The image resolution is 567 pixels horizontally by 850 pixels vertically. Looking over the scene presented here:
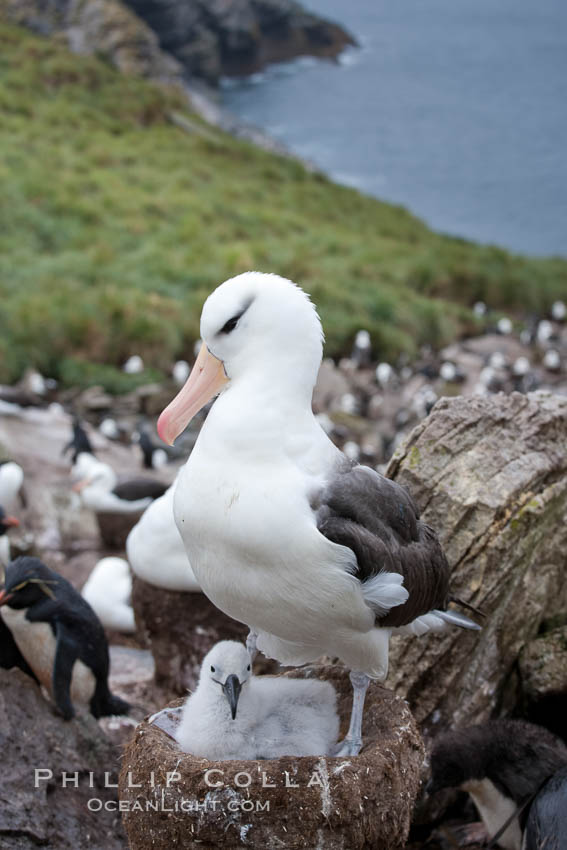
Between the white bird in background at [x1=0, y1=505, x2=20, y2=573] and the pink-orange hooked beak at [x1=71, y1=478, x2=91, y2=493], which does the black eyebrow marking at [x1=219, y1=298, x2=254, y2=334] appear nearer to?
the white bird in background at [x1=0, y1=505, x2=20, y2=573]

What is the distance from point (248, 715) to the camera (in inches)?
147

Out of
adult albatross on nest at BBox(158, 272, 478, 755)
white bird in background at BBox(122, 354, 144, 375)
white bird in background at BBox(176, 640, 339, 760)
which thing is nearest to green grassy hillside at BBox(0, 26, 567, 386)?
white bird in background at BBox(122, 354, 144, 375)

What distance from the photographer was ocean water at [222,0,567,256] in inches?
991

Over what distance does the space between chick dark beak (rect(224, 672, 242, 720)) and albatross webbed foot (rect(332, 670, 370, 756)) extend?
43 cm

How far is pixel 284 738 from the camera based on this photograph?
369cm

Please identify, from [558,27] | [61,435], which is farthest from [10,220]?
[558,27]

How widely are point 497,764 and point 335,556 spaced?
1548mm

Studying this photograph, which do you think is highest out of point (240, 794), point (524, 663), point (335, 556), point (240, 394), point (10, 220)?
point (240, 394)

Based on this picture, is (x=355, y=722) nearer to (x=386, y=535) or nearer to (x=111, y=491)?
(x=386, y=535)

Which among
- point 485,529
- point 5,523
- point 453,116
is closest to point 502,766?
point 485,529

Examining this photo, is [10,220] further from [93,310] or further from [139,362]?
[139,362]

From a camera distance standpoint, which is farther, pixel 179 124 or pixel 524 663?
pixel 179 124

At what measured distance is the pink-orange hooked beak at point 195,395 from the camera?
135 inches

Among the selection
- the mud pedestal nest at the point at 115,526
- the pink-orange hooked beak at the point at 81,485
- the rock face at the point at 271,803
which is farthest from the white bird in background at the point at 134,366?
the rock face at the point at 271,803
